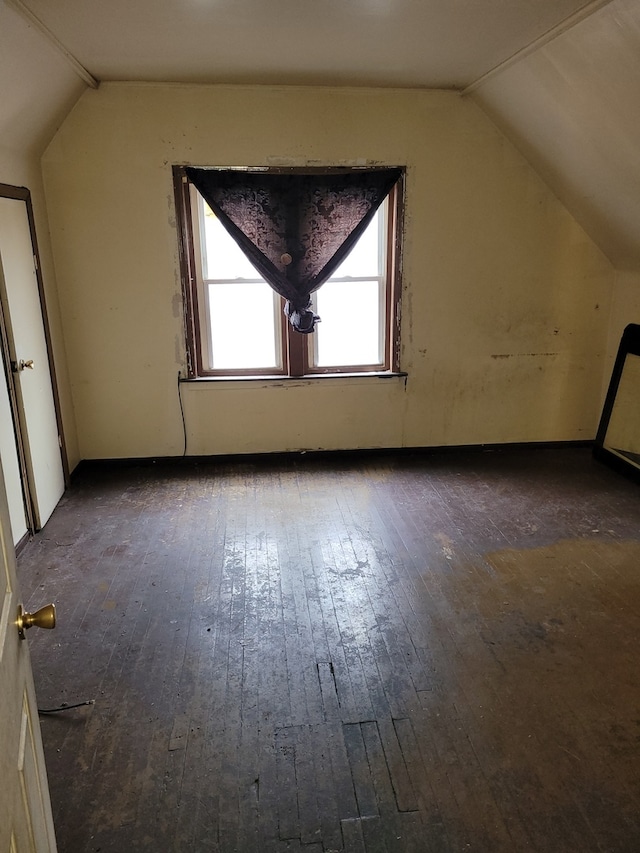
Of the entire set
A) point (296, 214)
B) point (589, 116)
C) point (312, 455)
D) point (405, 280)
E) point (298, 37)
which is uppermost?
point (298, 37)

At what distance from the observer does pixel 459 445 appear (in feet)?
15.9

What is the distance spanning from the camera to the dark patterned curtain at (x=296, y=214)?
4141 mm

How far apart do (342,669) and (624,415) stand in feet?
10.2

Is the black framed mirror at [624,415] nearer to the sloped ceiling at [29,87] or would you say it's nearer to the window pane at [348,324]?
the window pane at [348,324]

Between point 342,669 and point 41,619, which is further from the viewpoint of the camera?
point 342,669

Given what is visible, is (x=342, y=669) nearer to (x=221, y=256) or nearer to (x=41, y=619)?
(x=41, y=619)

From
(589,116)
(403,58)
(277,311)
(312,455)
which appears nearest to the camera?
(589,116)

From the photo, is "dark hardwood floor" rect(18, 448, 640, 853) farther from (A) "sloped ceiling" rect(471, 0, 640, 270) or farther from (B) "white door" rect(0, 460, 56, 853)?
(A) "sloped ceiling" rect(471, 0, 640, 270)

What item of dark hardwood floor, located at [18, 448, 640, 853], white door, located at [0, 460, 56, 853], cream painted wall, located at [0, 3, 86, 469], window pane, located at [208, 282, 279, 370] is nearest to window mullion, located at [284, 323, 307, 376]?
window pane, located at [208, 282, 279, 370]

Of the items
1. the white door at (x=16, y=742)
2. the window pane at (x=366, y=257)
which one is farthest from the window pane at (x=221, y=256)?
the white door at (x=16, y=742)

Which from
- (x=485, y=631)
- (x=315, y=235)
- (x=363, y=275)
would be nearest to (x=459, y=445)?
(x=363, y=275)

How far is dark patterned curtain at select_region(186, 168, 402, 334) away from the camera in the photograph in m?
4.14

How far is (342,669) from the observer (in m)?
2.44

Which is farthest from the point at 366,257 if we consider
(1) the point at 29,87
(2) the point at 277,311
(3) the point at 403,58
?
(1) the point at 29,87
